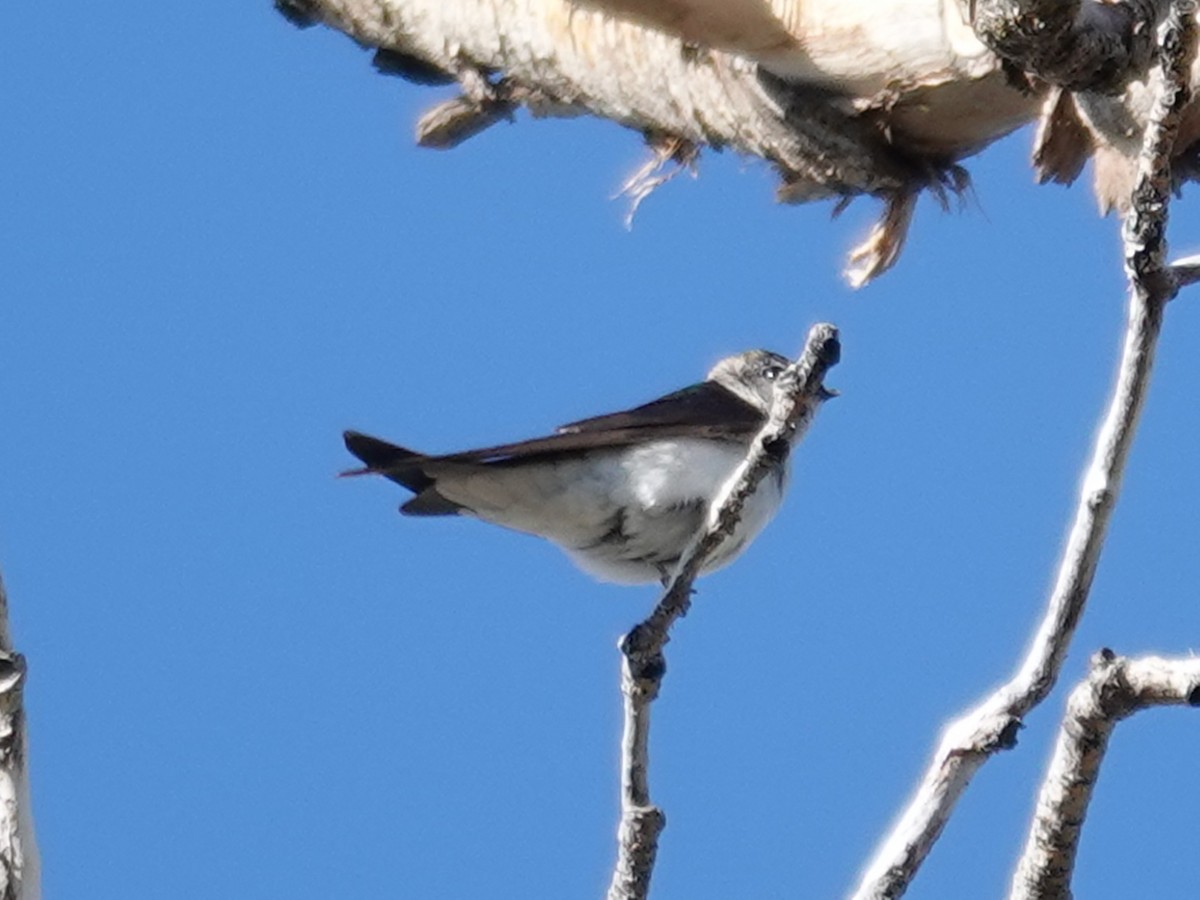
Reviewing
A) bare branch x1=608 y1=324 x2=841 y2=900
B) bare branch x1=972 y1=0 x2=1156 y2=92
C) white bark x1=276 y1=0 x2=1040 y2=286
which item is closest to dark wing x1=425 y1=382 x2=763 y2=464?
white bark x1=276 y1=0 x2=1040 y2=286

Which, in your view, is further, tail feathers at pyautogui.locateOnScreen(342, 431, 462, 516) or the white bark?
tail feathers at pyautogui.locateOnScreen(342, 431, 462, 516)

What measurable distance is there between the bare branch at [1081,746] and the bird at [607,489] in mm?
3118

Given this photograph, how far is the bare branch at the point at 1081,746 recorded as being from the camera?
346cm

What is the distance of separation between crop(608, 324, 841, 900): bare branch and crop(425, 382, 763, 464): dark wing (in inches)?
87.0

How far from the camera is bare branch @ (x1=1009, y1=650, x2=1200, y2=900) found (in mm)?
3459

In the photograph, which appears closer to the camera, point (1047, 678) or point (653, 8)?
point (1047, 678)

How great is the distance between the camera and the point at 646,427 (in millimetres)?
7281

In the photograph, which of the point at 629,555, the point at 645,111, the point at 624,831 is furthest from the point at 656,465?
the point at 624,831

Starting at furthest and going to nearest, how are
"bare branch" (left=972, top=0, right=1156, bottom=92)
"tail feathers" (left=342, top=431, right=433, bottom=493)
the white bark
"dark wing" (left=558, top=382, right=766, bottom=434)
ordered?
"dark wing" (left=558, top=382, right=766, bottom=434) → "tail feathers" (left=342, top=431, right=433, bottom=493) → the white bark → "bare branch" (left=972, top=0, right=1156, bottom=92)

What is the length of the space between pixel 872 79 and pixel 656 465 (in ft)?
5.96

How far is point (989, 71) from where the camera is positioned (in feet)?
17.9

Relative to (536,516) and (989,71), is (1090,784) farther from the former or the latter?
(536,516)

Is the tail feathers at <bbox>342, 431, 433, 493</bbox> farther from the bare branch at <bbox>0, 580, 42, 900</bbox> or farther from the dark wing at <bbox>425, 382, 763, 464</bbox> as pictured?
the bare branch at <bbox>0, 580, 42, 900</bbox>

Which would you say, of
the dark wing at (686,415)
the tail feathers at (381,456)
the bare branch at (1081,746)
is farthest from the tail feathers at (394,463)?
the bare branch at (1081,746)
